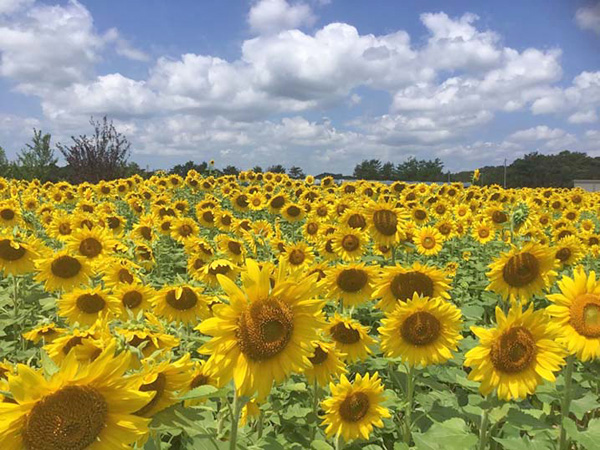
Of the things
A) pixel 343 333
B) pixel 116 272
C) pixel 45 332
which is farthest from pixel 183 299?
pixel 343 333

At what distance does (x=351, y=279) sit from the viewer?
4.00 metres

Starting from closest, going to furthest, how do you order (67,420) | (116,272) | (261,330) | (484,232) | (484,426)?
(67,420) → (261,330) → (484,426) → (116,272) → (484,232)

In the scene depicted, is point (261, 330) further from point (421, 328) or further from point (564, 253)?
point (564, 253)

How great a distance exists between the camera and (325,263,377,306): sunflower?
13.1 ft

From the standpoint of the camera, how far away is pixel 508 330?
8.43 ft

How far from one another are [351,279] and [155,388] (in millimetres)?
2449

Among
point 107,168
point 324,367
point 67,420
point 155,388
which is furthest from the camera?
point 107,168

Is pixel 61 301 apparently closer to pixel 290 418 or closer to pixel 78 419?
pixel 290 418

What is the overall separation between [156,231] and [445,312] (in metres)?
5.17

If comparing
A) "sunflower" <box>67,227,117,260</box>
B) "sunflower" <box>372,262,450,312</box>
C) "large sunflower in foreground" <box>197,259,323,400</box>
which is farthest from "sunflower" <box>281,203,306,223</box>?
"large sunflower in foreground" <box>197,259,323,400</box>

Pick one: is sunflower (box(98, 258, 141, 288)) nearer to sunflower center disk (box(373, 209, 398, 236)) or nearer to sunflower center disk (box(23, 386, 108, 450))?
sunflower center disk (box(373, 209, 398, 236))

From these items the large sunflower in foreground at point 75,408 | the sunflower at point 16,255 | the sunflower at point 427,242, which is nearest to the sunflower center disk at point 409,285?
the large sunflower in foreground at point 75,408

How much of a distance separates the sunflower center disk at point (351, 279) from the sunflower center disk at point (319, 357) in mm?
1199

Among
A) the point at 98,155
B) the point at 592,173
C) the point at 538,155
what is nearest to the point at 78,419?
the point at 98,155
